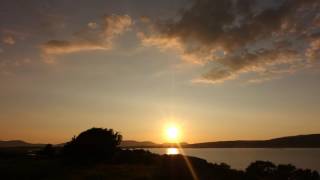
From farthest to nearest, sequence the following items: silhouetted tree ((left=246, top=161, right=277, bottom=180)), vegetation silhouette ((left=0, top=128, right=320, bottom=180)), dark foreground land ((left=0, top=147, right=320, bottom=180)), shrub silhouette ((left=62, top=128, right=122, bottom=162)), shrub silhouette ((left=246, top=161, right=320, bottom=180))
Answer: silhouetted tree ((left=246, top=161, right=277, bottom=180)) → shrub silhouette ((left=246, top=161, right=320, bottom=180)) → shrub silhouette ((left=62, top=128, right=122, bottom=162)) → vegetation silhouette ((left=0, top=128, right=320, bottom=180)) → dark foreground land ((left=0, top=147, right=320, bottom=180))

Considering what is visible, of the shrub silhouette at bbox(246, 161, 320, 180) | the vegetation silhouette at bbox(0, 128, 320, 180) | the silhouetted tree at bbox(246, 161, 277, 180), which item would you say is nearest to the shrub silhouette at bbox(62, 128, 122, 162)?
the vegetation silhouette at bbox(0, 128, 320, 180)

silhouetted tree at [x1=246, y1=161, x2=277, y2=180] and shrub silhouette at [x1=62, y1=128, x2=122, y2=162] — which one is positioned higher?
shrub silhouette at [x1=62, y1=128, x2=122, y2=162]

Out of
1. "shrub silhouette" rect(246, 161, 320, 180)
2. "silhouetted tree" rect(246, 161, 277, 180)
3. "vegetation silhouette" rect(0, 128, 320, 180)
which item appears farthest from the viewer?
"silhouetted tree" rect(246, 161, 277, 180)

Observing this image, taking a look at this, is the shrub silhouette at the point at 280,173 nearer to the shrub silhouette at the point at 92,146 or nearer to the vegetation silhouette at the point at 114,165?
the vegetation silhouette at the point at 114,165

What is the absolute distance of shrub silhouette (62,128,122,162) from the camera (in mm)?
55781

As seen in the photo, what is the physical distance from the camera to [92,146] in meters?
57.2

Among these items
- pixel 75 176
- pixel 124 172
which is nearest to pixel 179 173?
pixel 124 172

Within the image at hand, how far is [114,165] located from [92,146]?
29.8ft

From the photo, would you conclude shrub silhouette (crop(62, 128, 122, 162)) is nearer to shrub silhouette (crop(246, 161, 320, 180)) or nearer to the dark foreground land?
the dark foreground land

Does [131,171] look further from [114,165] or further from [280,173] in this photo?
[280,173]

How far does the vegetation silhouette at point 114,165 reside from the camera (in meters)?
40.3

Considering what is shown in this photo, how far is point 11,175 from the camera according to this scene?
3766 centimetres

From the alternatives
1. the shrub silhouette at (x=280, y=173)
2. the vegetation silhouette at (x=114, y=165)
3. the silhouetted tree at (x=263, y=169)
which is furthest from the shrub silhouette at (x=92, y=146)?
the silhouetted tree at (x=263, y=169)

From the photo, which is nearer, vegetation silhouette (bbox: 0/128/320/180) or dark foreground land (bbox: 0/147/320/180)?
dark foreground land (bbox: 0/147/320/180)
